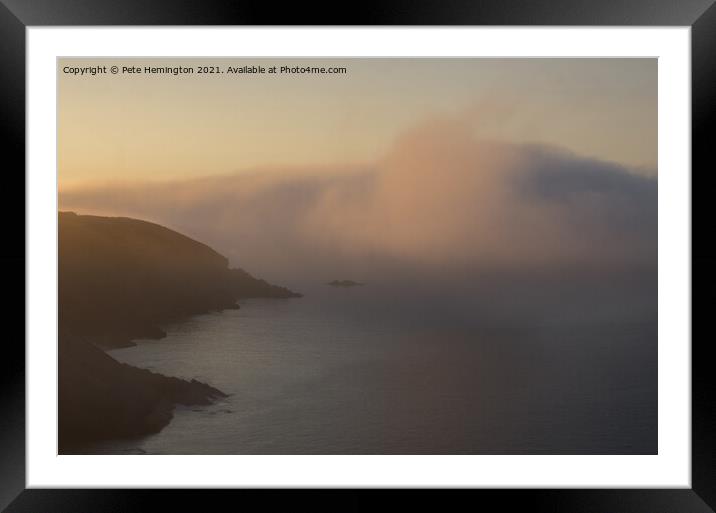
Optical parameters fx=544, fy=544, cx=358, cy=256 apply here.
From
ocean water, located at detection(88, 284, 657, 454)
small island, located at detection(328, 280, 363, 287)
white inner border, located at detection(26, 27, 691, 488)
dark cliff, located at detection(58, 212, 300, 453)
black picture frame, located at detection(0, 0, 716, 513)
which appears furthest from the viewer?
small island, located at detection(328, 280, 363, 287)

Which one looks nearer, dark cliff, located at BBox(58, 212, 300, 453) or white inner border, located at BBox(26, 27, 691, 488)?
white inner border, located at BBox(26, 27, 691, 488)

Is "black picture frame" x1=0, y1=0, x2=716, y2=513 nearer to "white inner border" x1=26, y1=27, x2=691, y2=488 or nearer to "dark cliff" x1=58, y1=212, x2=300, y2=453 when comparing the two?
"white inner border" x1=26, y1=27, x2=691, y2=488

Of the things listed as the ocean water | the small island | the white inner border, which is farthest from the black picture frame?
the small island

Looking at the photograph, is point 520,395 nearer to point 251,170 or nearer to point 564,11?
point 251,170

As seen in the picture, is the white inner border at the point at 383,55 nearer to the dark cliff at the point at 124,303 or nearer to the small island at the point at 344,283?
the dark cliff at the point at 124,303

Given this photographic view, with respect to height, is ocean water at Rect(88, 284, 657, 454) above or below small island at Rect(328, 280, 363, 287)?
below

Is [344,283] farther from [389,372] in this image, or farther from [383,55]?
[383,55]

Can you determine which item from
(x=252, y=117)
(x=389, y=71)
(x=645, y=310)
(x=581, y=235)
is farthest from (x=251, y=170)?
(x=645, y=310)
